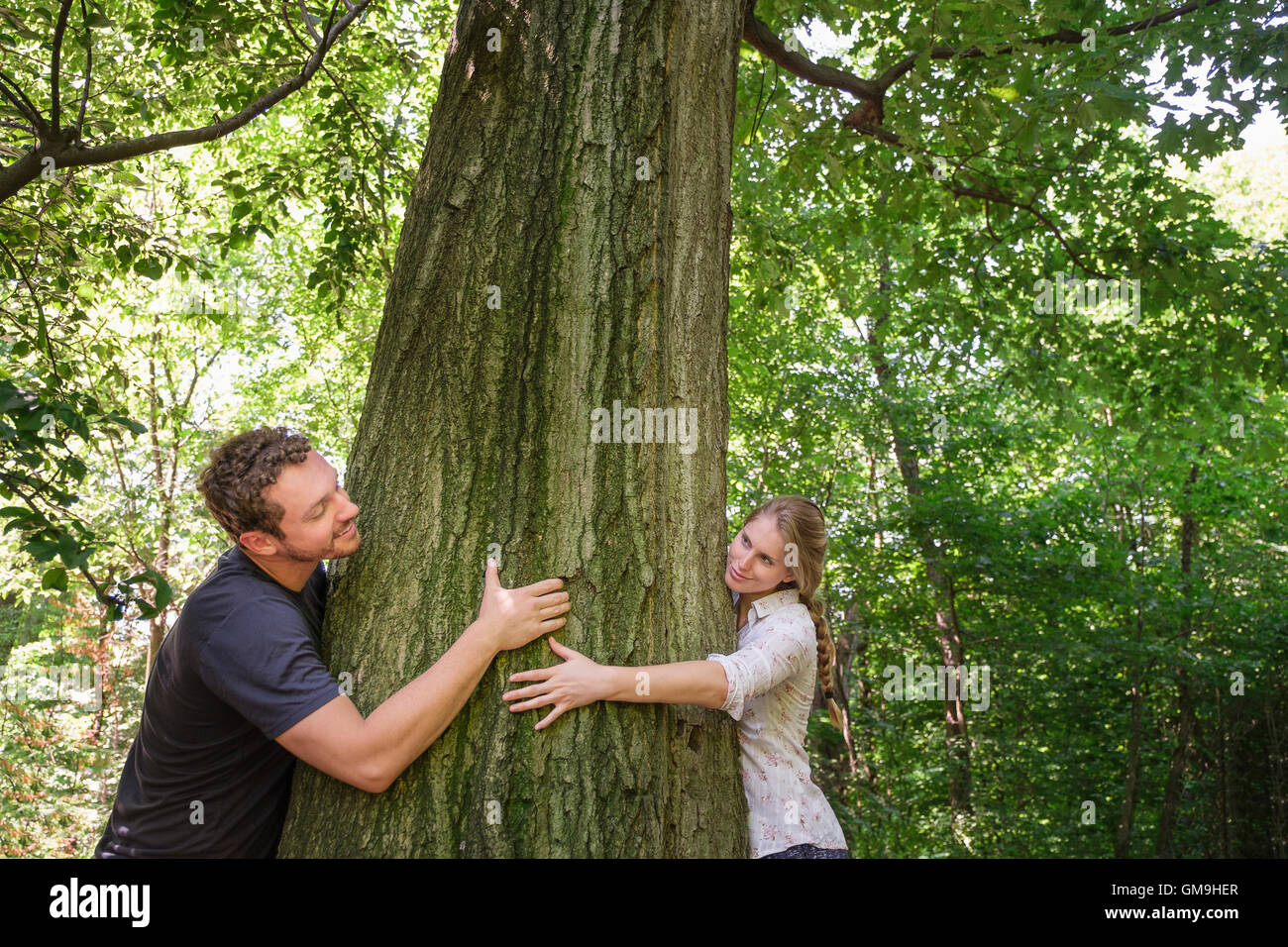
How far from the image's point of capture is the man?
1.99m

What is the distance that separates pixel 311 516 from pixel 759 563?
4.38 ft

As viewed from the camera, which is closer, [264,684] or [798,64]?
[264,684]

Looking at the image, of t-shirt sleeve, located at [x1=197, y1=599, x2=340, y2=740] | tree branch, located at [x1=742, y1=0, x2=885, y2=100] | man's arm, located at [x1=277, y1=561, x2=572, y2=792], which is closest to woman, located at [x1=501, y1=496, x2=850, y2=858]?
man's arm, located at [x1=277, y1=561, x2=572, y2=792]

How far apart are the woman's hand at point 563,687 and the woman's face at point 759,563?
79 cm

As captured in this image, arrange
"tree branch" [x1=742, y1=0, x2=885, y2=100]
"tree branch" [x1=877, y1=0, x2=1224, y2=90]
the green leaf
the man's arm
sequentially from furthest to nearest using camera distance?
"tree branch" [x1=877, y1=0, x2=1224, y2=90] < "tree branch" [x1=742, y1=0, x2=885, y2=100] < the green leaf < the man's arm

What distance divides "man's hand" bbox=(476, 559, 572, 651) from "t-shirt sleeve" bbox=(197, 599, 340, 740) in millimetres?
389

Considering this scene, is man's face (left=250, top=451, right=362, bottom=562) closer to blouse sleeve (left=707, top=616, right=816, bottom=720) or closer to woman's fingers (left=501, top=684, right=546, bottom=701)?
woman's fingers (left=501, top=684, right=546, bottom=701)

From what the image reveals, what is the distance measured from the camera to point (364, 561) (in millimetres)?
2279

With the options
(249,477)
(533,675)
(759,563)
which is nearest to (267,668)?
(249,477)

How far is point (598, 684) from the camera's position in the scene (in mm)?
2041

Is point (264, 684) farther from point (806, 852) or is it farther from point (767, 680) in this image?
point (806, 852)

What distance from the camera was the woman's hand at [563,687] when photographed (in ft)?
6.66

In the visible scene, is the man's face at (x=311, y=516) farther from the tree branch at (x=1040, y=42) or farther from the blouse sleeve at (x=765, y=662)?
the tree branch at (x=1040, y=42)
